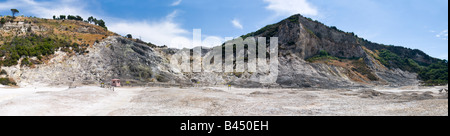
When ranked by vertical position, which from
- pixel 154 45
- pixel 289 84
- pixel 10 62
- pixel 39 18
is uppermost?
pixel 39 18

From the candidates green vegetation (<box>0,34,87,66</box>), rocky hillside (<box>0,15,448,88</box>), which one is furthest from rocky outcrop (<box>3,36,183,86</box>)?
green vegetation (<box>0,34,87,66</box>)

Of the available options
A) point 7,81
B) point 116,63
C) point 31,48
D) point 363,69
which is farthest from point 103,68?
point 363,69

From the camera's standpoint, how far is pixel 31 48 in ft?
170

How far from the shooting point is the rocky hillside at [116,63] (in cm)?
4813

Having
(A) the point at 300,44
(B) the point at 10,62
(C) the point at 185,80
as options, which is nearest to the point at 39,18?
(B) the point at 10,62

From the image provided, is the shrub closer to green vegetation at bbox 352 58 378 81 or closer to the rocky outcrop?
A: the rocky outcrop

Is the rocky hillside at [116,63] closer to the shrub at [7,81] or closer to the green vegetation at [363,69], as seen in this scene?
the green vegetation at [363,69]

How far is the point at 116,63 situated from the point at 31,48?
17.8 m

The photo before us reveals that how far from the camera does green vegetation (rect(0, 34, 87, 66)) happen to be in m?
46.5

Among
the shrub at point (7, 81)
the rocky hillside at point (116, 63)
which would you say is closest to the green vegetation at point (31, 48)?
the rocky hillside at point (116, 63)

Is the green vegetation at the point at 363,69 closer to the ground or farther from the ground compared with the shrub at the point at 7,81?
farther from the ground

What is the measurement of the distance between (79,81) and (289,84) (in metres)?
50.6
